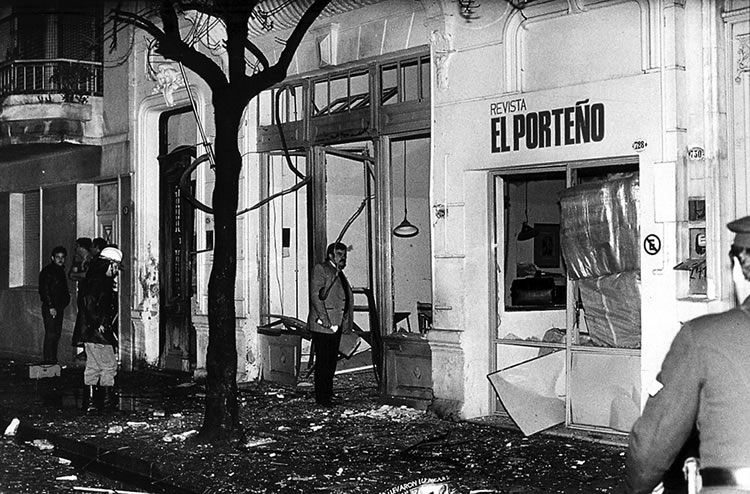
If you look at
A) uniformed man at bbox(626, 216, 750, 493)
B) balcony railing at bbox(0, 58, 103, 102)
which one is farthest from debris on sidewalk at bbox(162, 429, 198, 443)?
balcony railing at bbox(0, 58, 103, 102)

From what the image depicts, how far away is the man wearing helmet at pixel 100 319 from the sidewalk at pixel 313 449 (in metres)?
0.48

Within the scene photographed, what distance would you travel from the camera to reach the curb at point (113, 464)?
8.21 m

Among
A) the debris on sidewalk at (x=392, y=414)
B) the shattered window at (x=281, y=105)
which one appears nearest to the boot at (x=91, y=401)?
the debris on sidewalk at (x=392, y=414)

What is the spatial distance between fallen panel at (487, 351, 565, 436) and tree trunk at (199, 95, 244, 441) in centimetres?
267

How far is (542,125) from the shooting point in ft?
31.8

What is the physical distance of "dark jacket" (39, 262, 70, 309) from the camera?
14.6 meters

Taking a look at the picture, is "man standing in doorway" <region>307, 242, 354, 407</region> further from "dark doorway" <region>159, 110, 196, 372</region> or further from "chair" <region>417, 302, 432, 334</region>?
"dark doorway" <region>159, 110, 196, 372</region>

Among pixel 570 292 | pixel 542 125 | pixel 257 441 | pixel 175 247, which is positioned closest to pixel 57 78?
pixel 175 247

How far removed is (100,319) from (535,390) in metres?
5.26

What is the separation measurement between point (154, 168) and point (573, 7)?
8.44 metres

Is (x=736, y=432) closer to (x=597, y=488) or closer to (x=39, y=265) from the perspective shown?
(x=597, y=488)

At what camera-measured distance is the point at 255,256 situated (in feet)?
44.8

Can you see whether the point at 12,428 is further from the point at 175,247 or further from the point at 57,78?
the point at 57,78

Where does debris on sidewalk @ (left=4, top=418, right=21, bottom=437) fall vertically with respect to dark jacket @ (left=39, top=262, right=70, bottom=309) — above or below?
below
